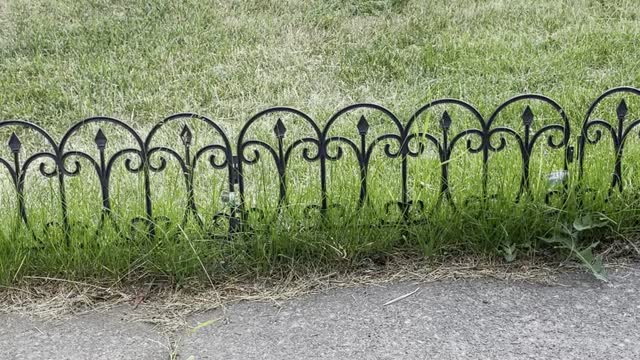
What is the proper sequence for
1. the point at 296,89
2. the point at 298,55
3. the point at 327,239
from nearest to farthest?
the point at 327,239 → the point at 296,89 → the point at 298,55

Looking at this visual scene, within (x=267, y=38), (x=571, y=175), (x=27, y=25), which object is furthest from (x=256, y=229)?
(x=27, y=25)

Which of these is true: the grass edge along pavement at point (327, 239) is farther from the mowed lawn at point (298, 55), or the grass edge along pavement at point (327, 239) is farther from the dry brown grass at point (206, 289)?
the mowed lawn at point (298, 55)

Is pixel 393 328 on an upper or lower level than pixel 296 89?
lower

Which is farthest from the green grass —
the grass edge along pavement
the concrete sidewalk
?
the concrete sidewalk

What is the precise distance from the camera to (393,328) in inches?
116

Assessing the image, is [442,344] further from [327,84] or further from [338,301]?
[327,84]

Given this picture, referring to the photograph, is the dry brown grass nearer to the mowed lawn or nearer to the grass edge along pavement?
the grass edge along pavement

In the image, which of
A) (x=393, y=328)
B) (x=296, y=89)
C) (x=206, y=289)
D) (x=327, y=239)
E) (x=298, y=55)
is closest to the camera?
(x=393, y=328)

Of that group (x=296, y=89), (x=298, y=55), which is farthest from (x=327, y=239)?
(x=298, y=55)

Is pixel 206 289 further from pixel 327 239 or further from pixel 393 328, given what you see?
pixel 393 328

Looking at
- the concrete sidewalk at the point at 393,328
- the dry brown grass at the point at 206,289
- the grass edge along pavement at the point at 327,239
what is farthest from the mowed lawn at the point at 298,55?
the concrete sidewalk at the point at 393,328

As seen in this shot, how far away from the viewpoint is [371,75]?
638 centimetres

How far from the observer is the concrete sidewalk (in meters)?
2.83

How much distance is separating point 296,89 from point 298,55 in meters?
0.76
